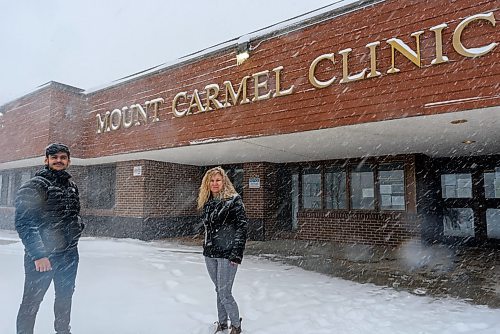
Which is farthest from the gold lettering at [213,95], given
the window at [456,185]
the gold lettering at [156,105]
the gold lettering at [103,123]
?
the window at [456,185]

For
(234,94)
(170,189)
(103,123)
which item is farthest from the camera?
(170,189)

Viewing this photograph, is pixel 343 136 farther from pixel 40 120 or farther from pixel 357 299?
pixel 40 120

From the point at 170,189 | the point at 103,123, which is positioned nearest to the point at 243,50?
the point at 103,123

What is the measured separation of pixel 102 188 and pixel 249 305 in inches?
383

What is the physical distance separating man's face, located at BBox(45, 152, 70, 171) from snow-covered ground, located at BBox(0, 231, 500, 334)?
1712 mm

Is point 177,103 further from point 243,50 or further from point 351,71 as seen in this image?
point 351,71

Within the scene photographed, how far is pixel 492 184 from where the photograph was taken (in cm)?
1007

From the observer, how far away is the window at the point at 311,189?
11.4 m

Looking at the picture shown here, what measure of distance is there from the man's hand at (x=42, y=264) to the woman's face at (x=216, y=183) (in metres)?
1.55

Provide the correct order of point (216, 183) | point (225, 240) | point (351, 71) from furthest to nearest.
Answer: point (351, 71)
point (216, 183)
point (225, 240)

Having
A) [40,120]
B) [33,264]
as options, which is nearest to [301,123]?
[33,264]

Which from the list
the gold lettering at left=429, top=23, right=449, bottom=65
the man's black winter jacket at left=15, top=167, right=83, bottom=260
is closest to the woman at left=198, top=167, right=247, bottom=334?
the man's black winter jacket at left=15, top=167, right=83, bottom=260

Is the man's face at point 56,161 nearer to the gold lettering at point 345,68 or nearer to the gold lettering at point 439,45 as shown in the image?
the gold lettering at point 345,68

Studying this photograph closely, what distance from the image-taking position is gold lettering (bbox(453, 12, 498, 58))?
4902 millimetres
